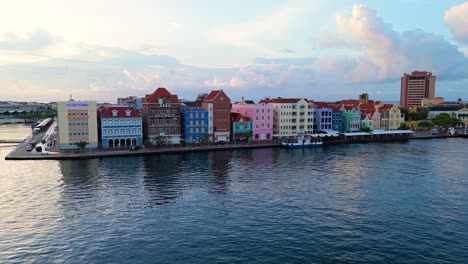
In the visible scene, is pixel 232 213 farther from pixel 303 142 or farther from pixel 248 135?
pixel 303 142

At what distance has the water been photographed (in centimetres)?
2428

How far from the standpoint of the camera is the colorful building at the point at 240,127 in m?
80.4

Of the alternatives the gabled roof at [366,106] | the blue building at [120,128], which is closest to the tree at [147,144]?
the blue building at [120,128]

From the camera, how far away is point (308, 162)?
2292 inches

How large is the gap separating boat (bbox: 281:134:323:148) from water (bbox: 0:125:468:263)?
22982 millimetres

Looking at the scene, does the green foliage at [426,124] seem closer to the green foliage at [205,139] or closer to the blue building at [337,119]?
the blue building at [337,119]

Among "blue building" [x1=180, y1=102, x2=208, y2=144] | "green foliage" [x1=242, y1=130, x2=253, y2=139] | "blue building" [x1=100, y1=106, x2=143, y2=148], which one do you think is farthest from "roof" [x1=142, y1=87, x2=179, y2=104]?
"green foliage" [x1=242, y1=130, x2=253, y2=139]

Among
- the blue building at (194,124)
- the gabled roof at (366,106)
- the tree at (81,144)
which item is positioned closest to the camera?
the tree at (81,144)

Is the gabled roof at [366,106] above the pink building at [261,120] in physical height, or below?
above

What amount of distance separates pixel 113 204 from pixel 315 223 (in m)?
18.8

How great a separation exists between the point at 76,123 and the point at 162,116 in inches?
635

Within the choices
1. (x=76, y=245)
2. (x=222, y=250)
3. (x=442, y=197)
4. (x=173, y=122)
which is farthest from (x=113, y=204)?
(x=173, y=122)

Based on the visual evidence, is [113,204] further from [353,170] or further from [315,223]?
[353,170]

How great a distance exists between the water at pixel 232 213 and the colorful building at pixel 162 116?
18.2 meters
